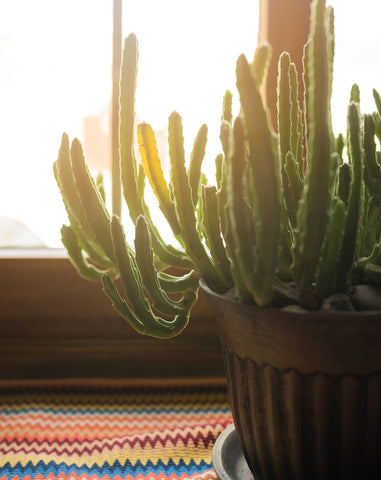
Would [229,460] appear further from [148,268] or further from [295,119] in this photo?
[295,119]

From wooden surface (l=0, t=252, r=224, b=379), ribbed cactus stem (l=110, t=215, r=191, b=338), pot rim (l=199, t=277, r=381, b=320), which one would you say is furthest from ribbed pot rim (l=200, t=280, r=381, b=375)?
Answer: wooden surface (l=0, t=252, r=224, b=379)

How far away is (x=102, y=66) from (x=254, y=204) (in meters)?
0.65

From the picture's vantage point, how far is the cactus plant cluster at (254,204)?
0.36 meters

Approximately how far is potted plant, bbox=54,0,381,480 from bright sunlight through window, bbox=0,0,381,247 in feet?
1.52

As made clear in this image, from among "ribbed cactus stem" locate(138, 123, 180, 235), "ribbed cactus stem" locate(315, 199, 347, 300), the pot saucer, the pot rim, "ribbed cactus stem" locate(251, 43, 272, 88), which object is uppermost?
"ribbed cactus stem" locate(251, 43, 272, 88)

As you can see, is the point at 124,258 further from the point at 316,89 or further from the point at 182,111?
the point at 182,111

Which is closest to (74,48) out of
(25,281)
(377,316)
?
(25,281)

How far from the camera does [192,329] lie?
0.87 metres

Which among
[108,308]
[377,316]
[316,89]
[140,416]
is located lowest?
[140,416]

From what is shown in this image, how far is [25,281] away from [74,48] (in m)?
0.45

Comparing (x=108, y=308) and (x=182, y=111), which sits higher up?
(x=182, y=111)

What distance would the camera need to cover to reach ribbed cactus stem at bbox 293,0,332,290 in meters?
0.36

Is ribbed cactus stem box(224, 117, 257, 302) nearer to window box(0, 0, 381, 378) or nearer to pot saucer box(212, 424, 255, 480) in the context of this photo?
pot saucer box(212, 424, 255, 480)

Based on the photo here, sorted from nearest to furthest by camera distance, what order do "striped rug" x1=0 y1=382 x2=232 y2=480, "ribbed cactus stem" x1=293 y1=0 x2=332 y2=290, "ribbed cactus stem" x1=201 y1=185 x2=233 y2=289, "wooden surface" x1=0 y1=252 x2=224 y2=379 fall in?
"ribbed cactus stem" x1=293 y1=0 x2=332 y2=290 → "ribbed cactus stem" x1=201 y1=185 x2=233 y2=289 → "striped rug" x1=0 y1=382 x2=232 y2=480 → "wooden surface" x1=0 y1=252 x2=224 y2=379
